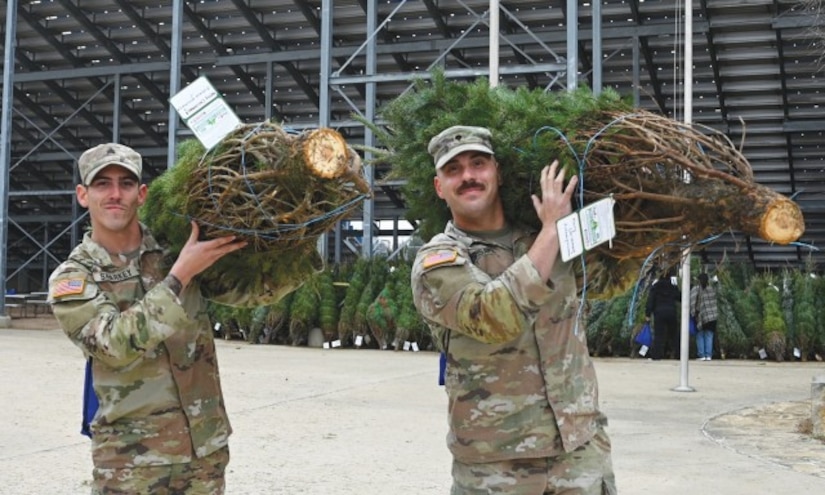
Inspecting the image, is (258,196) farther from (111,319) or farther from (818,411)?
(818,411)

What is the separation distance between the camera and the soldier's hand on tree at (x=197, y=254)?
2.60 meters

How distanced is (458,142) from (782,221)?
896 millimetres

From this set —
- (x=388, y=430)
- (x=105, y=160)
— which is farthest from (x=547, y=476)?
(x=388, y=430)

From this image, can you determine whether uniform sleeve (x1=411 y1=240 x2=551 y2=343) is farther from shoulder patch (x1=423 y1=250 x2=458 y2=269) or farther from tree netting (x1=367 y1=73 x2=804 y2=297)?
tree netting (x1=367 y1=73 x2=804 y2=297)

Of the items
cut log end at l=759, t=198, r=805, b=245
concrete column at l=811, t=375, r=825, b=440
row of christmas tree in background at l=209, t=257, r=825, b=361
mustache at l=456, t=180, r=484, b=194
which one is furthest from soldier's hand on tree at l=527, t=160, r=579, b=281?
row of christmas tree in background at l=209, t=257, r=825, b=361

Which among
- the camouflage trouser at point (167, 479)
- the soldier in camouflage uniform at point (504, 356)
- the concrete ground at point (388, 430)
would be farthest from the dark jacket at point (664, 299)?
the camouflage trouser at point (167, 479)

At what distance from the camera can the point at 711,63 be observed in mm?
16875

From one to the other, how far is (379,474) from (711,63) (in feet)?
45.6

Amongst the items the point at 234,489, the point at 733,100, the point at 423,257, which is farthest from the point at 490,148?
the point at 733,100

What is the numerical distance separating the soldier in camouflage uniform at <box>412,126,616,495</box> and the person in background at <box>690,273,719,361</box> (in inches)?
415

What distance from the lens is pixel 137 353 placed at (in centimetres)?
250

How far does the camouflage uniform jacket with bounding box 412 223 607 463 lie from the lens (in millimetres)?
2516

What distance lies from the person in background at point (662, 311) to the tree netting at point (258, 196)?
33.5 feet

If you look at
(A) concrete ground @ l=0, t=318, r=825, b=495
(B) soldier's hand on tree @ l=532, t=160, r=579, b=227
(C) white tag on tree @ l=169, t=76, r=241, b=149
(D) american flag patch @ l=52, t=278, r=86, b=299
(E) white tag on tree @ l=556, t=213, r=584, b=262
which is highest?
(C) white tag on tree @ l=169, t=76, r=241, b=149
